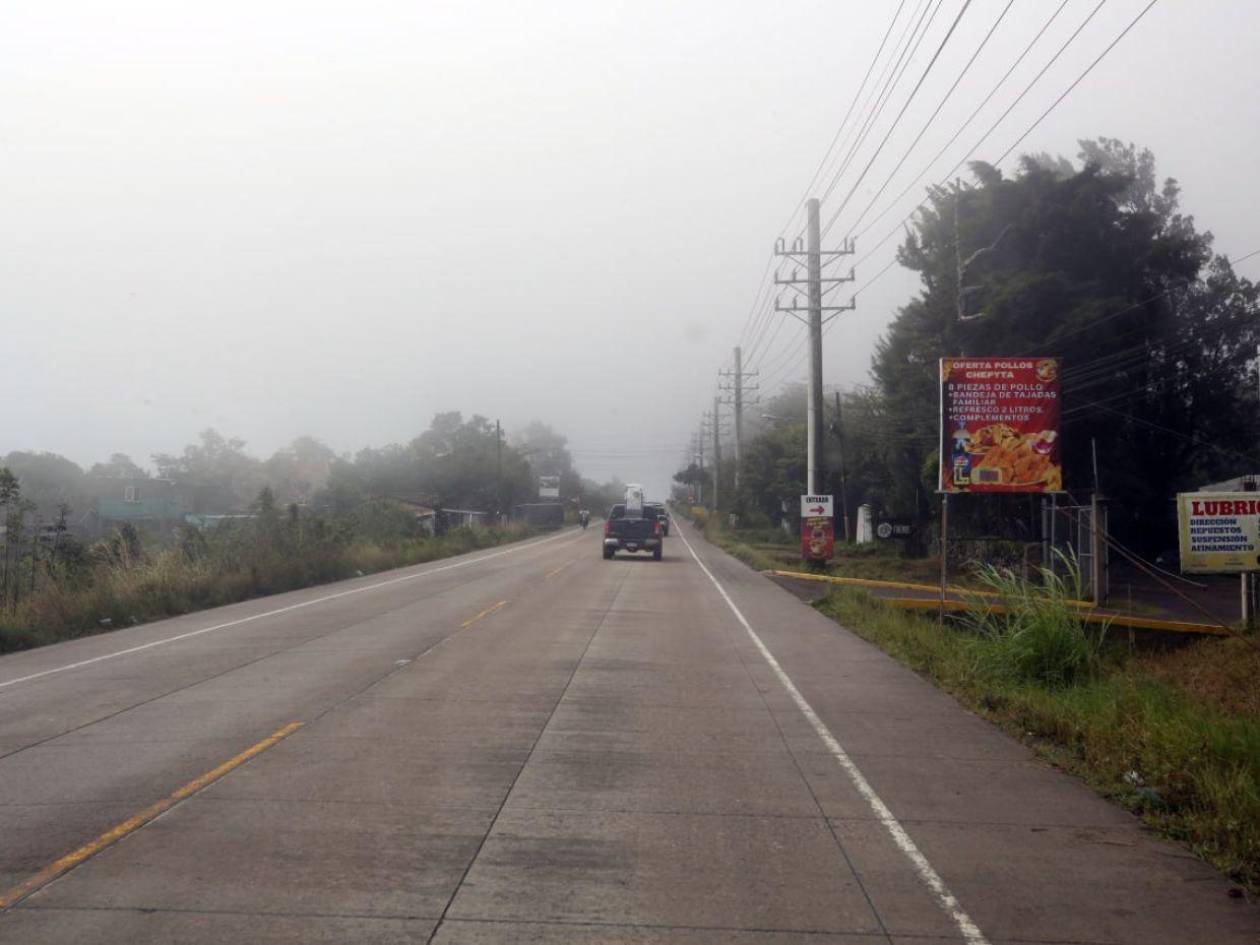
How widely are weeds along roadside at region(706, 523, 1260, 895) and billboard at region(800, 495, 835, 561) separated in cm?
1545

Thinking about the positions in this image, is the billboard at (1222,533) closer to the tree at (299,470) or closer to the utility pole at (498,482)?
the tree at (299,470)

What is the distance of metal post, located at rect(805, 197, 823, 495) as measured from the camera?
36.7 meters

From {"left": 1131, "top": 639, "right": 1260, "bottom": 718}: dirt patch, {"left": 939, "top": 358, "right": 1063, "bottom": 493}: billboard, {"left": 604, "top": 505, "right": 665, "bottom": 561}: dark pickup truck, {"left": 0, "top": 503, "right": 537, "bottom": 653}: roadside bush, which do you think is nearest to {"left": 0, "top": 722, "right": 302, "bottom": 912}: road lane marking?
{"left": 1131, "top": 639, "right": 1260, "bottom": 718}: dirt patch

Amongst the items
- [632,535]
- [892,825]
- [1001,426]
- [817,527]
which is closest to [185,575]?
[1001,426]

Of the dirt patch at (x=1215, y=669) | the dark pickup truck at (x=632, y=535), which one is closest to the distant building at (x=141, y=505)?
the dark pickup truck at (x=632, y=535)

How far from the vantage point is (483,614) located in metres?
22.9

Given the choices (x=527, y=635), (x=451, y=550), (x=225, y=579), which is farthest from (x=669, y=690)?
(x=451, y=550)

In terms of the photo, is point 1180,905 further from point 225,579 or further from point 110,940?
point 225,579

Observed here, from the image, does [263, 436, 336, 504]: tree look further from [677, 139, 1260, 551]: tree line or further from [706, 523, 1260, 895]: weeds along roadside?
[706, 523, 1260, 895]: weeds along roadside

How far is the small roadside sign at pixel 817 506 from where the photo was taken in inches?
1458

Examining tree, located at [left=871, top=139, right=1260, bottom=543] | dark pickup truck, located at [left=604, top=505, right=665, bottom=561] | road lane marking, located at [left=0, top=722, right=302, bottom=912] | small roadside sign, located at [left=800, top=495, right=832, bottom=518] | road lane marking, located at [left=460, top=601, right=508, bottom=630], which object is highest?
tree, located at [left=871, top=139, right=1260, bottom=543]

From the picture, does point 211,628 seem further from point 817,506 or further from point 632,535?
point 632,535

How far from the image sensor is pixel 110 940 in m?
5.60

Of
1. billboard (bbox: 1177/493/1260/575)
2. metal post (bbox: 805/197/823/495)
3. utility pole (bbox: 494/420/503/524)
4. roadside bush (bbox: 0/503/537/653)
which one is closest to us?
billboard (bbox: 1177/493/1260/575)
